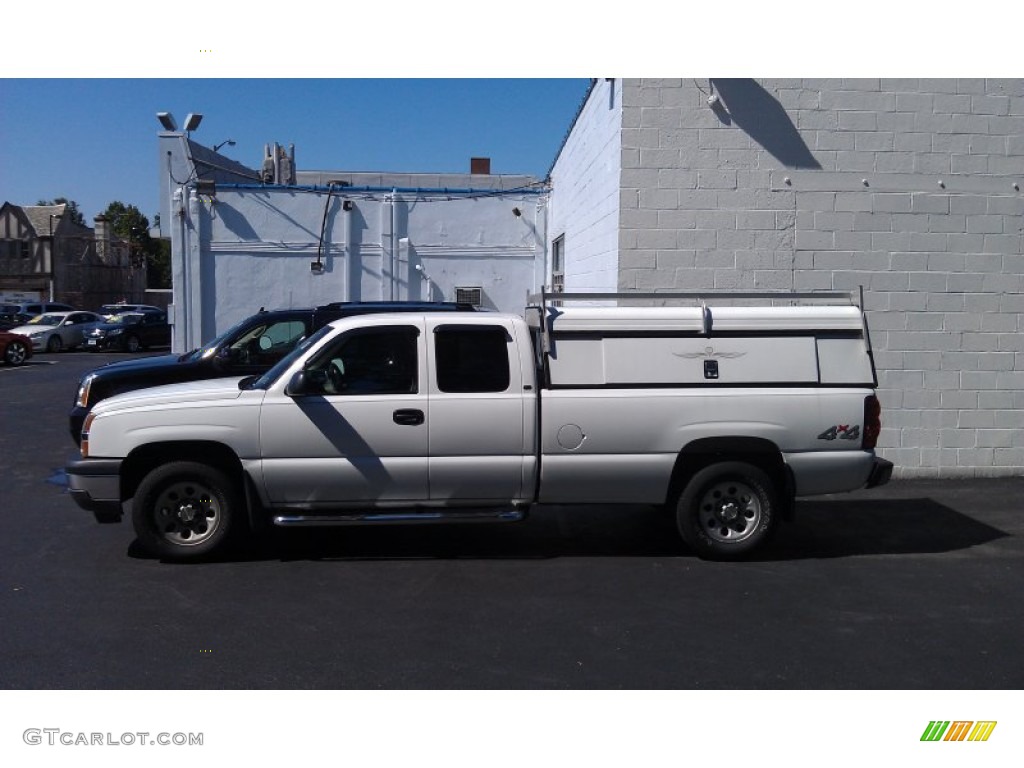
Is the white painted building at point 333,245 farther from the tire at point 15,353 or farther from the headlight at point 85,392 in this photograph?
the tire at point 15,353

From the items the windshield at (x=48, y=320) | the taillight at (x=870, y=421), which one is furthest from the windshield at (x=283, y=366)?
the windshield at (x=48, y=320)

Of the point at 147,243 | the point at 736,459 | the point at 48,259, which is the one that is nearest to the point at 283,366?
the point at 736,459

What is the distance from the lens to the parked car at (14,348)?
28125 mm

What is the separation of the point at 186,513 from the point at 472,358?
7.80 feet

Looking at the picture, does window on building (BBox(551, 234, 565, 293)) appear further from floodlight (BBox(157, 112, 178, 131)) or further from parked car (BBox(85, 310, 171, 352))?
parked car (BBox(85, 310, 171, 352))

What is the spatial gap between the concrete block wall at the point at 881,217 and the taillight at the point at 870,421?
3.10m

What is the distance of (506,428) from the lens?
7.44 meters

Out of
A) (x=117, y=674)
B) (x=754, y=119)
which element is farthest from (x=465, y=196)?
(x=117, y=674)

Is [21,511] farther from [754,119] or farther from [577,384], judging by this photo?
[754,119]

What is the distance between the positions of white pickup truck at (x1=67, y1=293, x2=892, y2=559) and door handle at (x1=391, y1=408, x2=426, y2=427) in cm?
1

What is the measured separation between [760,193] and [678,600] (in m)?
5.30

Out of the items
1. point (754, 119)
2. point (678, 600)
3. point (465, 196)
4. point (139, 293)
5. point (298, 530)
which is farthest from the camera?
point (139, 293)

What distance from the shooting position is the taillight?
7.71 meters

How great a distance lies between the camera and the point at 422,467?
7.41 m
